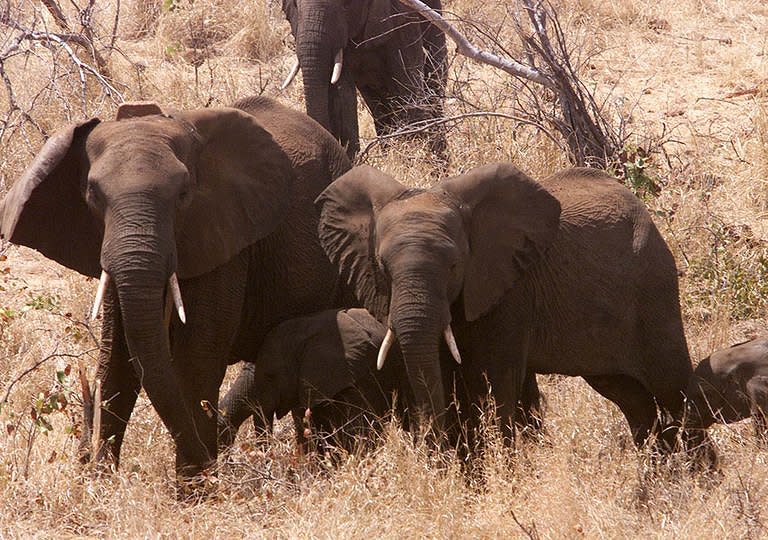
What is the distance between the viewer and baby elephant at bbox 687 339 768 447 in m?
6.10

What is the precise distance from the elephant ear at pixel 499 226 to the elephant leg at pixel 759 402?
1.01m

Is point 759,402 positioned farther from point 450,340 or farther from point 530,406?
point 450,340

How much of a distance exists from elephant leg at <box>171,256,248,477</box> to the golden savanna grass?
27 cm

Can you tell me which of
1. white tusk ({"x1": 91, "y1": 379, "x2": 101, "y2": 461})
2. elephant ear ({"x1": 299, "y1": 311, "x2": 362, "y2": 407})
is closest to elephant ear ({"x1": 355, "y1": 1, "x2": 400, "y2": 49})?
elephant ear ({"x1": 299, "y1": 311, "x2": 362, "y2": 407})

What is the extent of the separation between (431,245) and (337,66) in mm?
4218

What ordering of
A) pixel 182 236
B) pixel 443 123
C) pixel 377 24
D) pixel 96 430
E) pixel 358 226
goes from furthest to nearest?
pixel 377 24 → pixel 443 123 → pixel 358 226 → pixel 96 430 → pixel 182 236

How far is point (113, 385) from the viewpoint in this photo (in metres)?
6.16

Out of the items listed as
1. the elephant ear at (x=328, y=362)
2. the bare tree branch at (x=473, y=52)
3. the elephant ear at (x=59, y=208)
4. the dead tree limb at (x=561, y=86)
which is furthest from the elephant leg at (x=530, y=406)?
the bare tree branch at (x=473, y=52)

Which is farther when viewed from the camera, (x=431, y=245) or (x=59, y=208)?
(x=59, y=208)

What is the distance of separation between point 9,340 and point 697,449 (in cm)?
354

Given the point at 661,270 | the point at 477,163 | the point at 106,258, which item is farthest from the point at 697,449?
the point at 477,163

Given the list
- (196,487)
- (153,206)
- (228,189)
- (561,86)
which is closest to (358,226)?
(228,189)

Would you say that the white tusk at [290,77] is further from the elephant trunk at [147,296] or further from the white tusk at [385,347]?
the elephant trunk at [147,296]

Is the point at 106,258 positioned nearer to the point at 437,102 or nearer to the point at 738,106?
the point at 437,102
